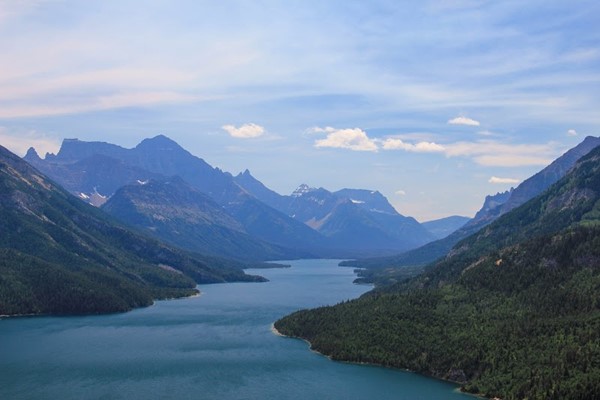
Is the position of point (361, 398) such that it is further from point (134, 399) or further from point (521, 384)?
point (134, 399)

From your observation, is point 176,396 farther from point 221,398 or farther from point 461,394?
point 461,394

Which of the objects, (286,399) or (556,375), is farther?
(286,399)

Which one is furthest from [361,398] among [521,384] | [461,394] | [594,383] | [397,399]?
[594,383]

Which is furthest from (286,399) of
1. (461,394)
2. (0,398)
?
(0,398)

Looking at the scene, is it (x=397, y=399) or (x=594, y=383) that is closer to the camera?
(x=594, y=383)

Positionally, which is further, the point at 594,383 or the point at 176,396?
the point at 176,396

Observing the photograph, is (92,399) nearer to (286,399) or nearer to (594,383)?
(286,399)

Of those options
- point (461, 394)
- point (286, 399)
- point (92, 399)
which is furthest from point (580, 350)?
point (92, 399)
